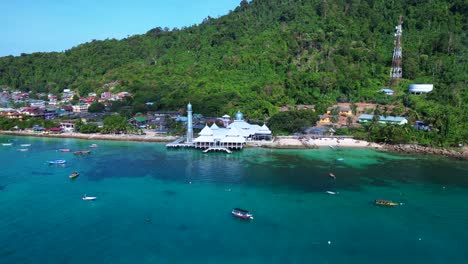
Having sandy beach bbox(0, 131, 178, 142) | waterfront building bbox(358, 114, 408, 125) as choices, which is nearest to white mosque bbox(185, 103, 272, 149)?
sandy beach bbox(0, 131, 178, 142)

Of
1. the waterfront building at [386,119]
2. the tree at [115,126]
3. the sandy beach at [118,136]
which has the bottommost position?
the sandy beach at [118,136]

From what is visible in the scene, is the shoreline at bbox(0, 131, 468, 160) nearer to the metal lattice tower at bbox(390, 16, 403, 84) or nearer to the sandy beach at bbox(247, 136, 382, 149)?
the sandy beach at bbox(247, 136, 382, 149)

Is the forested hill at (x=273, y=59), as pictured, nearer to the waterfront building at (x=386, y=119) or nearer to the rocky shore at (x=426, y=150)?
the waterfront building at (x=386, y=119)

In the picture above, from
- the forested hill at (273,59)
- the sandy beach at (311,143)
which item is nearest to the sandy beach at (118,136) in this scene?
the forested hill at (273,59)

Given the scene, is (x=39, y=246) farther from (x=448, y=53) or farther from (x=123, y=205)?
(x=448, y=53)

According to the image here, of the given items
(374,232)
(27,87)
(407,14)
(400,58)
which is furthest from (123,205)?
(27,87)

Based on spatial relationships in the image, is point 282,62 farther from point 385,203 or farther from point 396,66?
point 385,203
